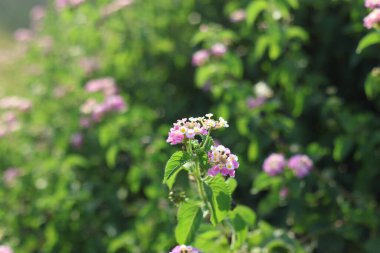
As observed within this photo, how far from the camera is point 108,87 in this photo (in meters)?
3.25

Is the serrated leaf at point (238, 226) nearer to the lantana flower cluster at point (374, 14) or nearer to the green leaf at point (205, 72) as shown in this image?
the lantana flower cluster at point (374, 14)

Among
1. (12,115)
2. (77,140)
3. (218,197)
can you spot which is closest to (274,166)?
(218,197)

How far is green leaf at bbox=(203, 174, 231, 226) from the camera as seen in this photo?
4.84ft

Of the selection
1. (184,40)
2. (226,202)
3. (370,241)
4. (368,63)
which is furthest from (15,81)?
(226,202)

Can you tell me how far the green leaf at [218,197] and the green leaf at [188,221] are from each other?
0.26ft

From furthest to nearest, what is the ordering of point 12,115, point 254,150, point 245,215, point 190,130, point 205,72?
point 12,115, point 205,72, point 254,150, point 245,215, point 190,130

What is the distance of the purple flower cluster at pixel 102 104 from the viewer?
303 cm

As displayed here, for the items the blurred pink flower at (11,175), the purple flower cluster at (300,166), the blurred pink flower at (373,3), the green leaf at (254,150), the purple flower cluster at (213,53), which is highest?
the purple flower cluster at (213,53)

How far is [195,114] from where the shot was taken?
11.6 feet

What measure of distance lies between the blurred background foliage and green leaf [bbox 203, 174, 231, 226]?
42 centimetres

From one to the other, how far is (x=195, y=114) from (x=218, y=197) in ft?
6.80

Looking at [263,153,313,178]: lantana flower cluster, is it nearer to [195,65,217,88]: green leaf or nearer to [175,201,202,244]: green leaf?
[195,65,217,88]: green leaf

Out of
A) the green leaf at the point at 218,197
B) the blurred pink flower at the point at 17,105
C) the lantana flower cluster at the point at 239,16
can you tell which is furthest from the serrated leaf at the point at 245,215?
the blurred pink flower at the point at 17,105

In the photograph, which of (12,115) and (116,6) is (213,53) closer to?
(116,6)
